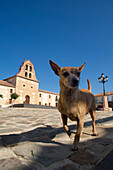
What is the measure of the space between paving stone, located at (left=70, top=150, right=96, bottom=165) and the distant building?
105 feet

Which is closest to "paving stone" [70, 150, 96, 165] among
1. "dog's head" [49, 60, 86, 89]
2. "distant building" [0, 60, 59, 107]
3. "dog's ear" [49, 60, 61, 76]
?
"dog's head" [49, 60, 86, 89]

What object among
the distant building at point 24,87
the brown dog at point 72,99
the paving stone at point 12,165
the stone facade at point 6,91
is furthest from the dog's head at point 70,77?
the stone facade at point 6,91

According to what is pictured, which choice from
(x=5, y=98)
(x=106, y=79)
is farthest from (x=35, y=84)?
(x=106, y=79)

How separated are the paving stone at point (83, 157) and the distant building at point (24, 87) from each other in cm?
3199

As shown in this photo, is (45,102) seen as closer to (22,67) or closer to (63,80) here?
(22,67)

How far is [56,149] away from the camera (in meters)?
1.71

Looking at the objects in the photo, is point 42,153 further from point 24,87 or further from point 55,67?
point 24,87

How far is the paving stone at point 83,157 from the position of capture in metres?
1.34

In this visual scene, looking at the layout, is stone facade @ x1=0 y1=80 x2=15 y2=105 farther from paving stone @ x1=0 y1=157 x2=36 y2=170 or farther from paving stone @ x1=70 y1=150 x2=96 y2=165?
paving stone @ x1=70 y1=150 x2=96 y2=165

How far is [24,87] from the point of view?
3469cm

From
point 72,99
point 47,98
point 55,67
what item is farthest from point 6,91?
point 72,99

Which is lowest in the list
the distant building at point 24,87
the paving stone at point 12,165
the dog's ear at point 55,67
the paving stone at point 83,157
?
the paving stone at point 83,157

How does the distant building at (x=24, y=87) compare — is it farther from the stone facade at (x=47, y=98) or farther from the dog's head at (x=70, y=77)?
the dog's head at (x=70, y=77)

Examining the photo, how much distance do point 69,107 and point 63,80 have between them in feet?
1.49
